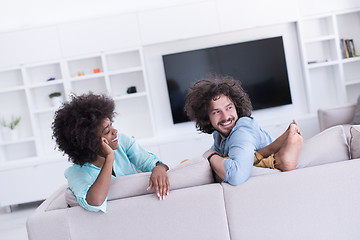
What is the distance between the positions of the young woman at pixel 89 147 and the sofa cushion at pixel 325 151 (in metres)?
0.59

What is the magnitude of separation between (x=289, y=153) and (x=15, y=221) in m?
3.35

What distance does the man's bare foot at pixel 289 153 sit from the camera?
5.76 feet

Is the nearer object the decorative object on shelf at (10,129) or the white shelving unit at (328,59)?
the decorative object on shelf at (10,129)

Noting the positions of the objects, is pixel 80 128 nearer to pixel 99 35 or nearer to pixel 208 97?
pixel 208 97

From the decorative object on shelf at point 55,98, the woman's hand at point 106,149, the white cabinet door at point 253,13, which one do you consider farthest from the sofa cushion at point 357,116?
the decorative object on shelf at point 55,98

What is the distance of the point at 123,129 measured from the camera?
17.3 feet

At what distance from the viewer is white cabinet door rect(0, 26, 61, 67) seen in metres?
4.86

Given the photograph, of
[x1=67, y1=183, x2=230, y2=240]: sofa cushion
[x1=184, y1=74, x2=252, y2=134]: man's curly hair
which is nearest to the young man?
[x1=184, y1=74, x2=252, y2=134]: man's curly hair

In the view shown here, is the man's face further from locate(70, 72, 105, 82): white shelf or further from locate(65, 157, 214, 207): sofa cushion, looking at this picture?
locate(70, 72, 105, 82): white shelf

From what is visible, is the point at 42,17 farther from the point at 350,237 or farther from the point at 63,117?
the point at 350,237

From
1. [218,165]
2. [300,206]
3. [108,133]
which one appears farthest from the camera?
[108,133]

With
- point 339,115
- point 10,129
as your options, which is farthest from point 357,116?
point 10,129

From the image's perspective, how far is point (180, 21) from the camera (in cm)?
489

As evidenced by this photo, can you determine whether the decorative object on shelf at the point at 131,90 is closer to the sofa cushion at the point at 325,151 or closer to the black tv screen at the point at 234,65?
the black tv screen at the point at 234,65
